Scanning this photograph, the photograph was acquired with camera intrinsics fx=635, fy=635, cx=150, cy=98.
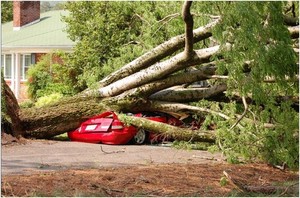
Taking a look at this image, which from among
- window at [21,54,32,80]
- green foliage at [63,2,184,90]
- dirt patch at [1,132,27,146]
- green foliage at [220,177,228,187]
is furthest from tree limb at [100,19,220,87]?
window at [21,54,32,80]

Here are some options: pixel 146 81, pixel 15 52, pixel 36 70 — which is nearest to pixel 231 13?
pixel 146 81

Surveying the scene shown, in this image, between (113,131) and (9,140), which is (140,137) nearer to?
(113,131)

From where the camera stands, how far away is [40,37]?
31.6m

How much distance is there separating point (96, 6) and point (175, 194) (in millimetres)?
15659

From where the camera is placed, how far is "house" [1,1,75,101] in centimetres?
3058

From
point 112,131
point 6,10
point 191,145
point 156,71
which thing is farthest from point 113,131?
point 6,10

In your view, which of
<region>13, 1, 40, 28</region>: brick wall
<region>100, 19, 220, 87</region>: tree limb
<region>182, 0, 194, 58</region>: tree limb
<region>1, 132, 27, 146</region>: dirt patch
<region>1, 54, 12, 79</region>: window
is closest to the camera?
<region>182, 0, 194, 58</region>: tree limb

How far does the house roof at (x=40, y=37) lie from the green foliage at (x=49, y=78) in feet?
4.06

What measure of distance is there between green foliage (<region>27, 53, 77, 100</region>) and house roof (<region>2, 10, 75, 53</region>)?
1.24 meters

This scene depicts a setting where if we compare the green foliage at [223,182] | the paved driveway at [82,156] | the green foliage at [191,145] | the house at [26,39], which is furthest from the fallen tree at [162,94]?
the house at [26,39]

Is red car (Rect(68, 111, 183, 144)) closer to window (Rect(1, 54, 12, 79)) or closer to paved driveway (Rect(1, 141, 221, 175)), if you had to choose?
paved driveway (Rect(1, 141, 221, 175))

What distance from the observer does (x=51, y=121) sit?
16047mm

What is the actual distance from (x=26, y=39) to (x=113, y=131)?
58.0ft

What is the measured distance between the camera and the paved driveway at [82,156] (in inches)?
450
